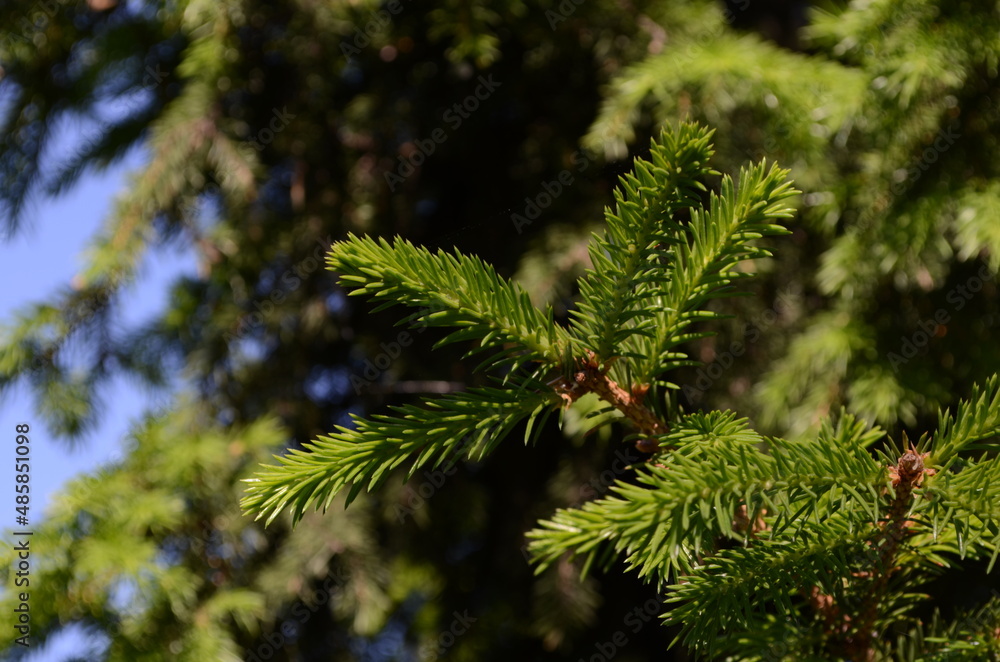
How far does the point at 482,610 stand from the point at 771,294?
0.65 meters

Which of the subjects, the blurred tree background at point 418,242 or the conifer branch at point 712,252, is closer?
the conifer branch at point 712,252

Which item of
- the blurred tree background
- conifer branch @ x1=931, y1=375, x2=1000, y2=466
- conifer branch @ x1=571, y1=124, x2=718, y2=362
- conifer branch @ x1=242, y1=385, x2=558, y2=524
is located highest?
conifer branch @ x1=571, y1=124, x2=718, y2=362

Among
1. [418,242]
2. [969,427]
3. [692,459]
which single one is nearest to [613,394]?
[692,459]

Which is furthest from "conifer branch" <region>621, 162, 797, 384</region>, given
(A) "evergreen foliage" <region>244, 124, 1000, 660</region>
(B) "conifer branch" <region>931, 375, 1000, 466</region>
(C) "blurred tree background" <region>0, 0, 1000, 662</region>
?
(C) "blurred tree background" <region>0, 0, 1000, 662</region>

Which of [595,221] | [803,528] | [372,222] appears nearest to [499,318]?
[803,528]

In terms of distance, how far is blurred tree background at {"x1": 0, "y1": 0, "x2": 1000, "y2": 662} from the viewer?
99cm

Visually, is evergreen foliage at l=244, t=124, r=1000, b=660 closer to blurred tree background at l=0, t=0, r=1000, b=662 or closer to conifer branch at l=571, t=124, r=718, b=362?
conifer branch at l=571, t=124, r=718, b=362

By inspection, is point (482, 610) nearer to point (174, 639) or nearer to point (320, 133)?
point (174, 639)

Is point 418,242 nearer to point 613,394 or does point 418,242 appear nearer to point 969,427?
point 613,394

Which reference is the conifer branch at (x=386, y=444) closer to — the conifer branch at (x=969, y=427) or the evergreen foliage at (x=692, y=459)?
the evergreen foliage at (x=692, y=459)

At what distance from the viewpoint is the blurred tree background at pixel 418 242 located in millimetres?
991

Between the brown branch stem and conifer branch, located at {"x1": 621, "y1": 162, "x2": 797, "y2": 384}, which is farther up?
conifer branch, located at {"x1": 621, "y1": 162, "x2": 797, "y2": 384}

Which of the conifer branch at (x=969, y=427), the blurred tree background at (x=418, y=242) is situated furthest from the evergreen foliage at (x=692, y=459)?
the blurred tree background at (x=418, y=242)

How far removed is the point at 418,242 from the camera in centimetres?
121
